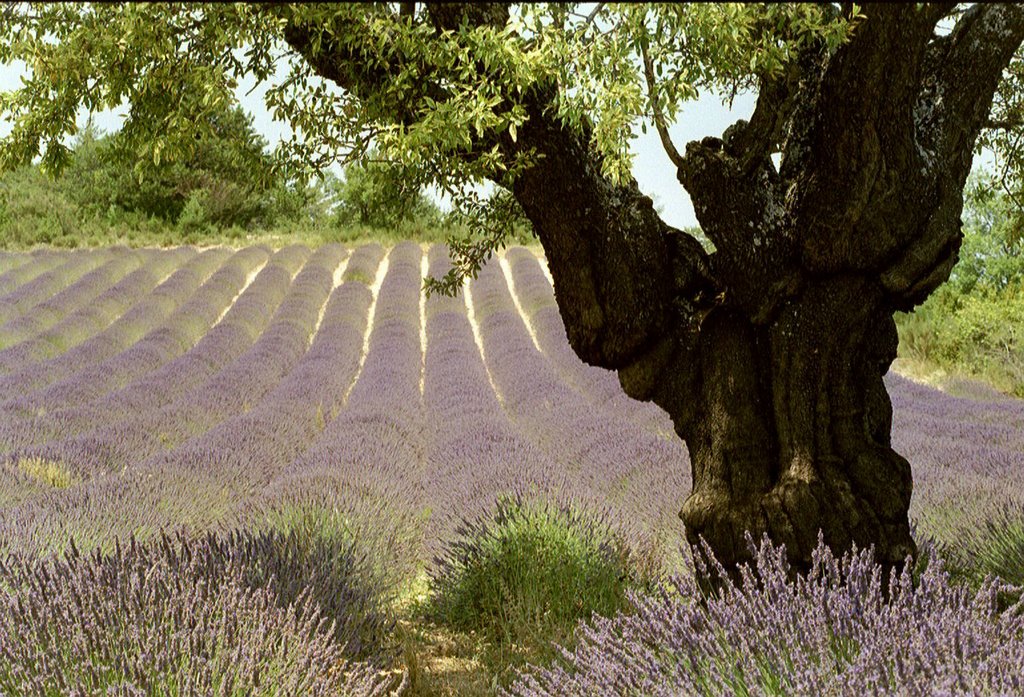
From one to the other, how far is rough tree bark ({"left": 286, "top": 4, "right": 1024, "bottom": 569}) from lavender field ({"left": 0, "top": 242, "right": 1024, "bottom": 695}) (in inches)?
13.1

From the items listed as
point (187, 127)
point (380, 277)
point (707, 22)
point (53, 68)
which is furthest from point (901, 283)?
point (380, 277)

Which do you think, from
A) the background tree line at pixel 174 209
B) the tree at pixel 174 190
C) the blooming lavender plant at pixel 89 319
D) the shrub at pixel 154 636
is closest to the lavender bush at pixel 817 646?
the shrub at pixel 154 636

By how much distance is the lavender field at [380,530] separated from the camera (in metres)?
2.58

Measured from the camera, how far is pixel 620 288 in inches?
136

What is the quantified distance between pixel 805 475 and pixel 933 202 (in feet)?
3.56

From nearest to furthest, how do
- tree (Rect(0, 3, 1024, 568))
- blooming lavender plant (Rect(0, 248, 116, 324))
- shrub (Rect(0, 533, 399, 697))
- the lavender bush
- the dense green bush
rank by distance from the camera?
the lavender bush
shrub (Rect(0, 533, 399, 697))
tree (Rect(0, 3, 1024, 568))
the dense green bush
blooming lavender plant (Rect(0, 248, 116, 324))

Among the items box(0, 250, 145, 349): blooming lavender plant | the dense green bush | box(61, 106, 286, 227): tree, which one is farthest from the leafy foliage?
box(61, 106, 286, 227): tree

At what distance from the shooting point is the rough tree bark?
3.29 meters

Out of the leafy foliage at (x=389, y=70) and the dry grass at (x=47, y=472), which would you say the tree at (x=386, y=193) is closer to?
the leafy foliage at (x=389, y=70)

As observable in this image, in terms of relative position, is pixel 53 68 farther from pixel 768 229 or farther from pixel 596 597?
pixel 596 597

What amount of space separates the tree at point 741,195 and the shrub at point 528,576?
2.47 ft

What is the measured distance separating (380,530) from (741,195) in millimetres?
2287

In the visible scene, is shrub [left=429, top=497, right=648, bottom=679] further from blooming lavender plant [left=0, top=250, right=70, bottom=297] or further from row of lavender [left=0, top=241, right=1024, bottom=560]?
blooming lavender plant [left=0, top=250, right=70, bottom=297]

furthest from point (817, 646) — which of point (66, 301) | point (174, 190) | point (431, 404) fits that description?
point (174, 190)
